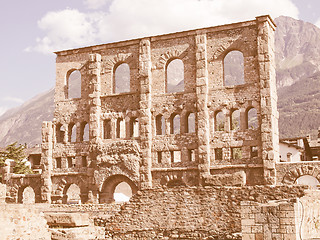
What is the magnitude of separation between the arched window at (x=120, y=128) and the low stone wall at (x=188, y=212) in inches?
486

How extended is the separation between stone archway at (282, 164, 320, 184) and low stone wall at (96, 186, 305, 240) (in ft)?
33.5

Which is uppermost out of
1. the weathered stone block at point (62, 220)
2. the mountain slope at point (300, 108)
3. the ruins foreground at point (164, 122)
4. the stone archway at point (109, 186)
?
the mountain slope at point (300, 108)

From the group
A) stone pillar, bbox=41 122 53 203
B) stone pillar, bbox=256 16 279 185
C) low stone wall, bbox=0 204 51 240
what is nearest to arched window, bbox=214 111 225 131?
stone pillar, bbox=256 16 279 185

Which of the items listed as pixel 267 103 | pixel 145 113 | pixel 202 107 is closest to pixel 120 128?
pixel 145 113

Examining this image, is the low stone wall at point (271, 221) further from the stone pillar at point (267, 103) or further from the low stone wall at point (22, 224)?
the stone pillar at point (267, 103)

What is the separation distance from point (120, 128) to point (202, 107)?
6.47m

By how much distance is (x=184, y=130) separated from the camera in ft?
98.6

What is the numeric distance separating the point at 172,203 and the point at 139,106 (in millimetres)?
12745

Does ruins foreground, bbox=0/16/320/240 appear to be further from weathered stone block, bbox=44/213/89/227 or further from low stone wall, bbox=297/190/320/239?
low stone wall, bbox=297/190/320/239

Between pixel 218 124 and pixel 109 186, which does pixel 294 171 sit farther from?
pixel 218 124

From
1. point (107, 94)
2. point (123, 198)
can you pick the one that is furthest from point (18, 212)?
point (123, 198)

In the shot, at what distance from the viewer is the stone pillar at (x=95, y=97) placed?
3197 cm

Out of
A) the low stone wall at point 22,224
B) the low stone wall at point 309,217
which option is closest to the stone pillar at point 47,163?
the low stone wall at point 22,224

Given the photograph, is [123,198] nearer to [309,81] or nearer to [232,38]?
[232,38]
